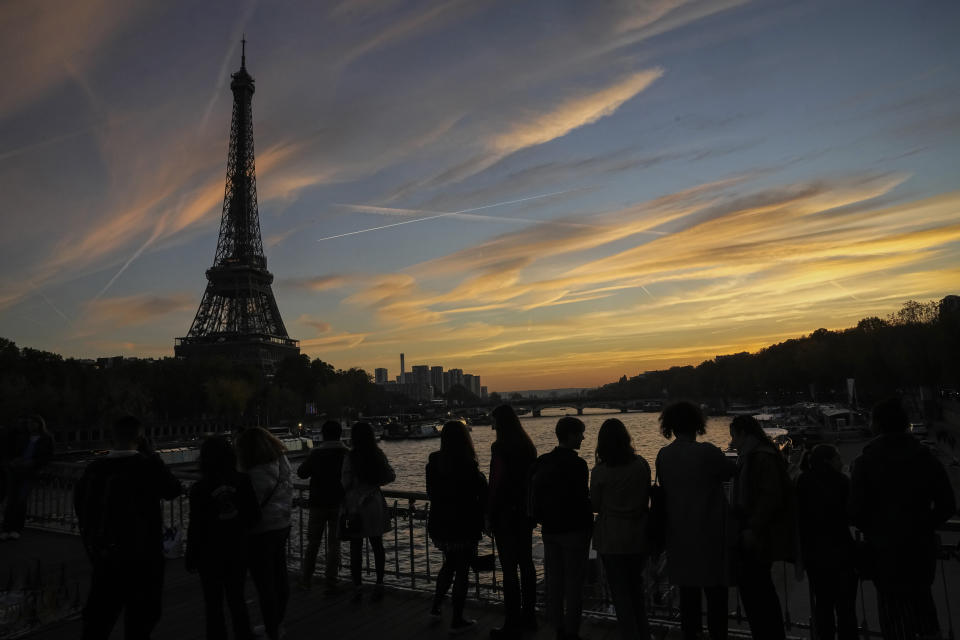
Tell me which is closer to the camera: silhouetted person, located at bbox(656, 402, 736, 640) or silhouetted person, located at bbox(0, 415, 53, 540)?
silhouetted person, located at bbox(656, 402, 736, 640)

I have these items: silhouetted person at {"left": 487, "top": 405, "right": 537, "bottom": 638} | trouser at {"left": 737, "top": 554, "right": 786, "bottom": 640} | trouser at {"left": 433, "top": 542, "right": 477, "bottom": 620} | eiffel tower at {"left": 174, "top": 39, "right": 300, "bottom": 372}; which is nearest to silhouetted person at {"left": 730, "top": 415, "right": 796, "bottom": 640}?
trouser at {"left": 737, "top": 554, "right": 786, "bottom": 640}

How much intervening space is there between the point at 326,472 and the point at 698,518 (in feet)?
14.1

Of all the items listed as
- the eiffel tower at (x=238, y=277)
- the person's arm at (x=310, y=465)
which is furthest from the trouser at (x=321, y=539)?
the eiffel tower at (x=238, y=277)

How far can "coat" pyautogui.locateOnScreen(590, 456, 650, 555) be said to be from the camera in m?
5.41

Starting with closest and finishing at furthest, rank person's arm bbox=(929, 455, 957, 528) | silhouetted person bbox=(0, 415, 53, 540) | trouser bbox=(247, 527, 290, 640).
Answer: person's arm bbox=(929, 455, 957, 528), trouser bbox=(247, 527, 290, 640), silhouetted person bbox=(0, 415, 53, 540)

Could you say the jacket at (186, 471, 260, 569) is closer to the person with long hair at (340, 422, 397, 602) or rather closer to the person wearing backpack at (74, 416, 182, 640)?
the person wearing backpack at (74, 416, 182, 640)

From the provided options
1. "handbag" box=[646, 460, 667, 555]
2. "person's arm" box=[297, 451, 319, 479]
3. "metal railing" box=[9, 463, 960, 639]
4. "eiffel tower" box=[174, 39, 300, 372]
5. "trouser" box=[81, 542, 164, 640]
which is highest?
"eiffel tower" box=[174, 39, 300, 372]

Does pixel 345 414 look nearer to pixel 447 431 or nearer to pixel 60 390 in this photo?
pixel 60 390

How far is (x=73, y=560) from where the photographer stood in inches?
389

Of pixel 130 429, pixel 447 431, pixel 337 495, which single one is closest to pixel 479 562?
pixel 447 431

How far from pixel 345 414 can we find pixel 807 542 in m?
119

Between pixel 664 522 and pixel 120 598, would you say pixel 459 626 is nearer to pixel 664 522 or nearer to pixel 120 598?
pixel 664 522

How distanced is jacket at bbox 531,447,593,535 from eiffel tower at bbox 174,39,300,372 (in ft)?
350

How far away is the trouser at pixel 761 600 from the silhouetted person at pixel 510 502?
1.81 meters
